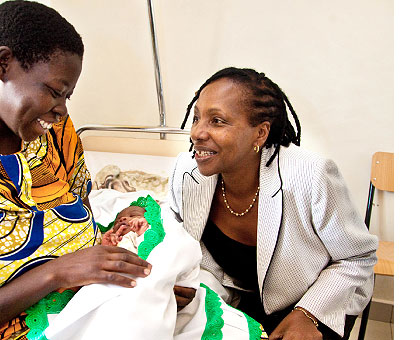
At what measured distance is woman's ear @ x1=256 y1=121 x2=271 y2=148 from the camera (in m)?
1.52

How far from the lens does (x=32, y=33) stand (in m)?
1.03

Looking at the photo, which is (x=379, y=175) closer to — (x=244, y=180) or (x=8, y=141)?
(x=244, y=180)

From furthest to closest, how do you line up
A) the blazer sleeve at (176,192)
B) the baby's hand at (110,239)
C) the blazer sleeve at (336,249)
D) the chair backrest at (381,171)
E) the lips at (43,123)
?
the chair backrest at (381,171) → the blazer sleeve at (176,192) → the blazer sleeve at (336,249) → the baby's hand at (110,239) → the lips at (43,123)

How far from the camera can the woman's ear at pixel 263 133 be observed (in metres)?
1.52

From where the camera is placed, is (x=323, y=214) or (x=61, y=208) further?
(x=323, y=214)

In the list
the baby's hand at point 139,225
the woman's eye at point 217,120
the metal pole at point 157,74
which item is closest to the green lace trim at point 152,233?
the baby's hand at point 139,225

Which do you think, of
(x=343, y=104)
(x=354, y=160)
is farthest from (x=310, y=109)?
(x=354, y=160)

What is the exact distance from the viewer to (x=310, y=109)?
8.72ft

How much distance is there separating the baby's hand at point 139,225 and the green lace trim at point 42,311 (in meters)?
0.27

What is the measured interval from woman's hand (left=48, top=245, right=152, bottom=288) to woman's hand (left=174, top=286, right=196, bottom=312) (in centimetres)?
15

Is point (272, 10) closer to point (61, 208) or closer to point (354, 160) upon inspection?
point (354, 160)

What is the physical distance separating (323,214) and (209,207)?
40 cm

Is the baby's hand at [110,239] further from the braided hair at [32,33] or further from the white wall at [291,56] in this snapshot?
the white wall at [291,56]

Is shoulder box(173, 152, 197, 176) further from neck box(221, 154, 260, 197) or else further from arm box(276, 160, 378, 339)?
arm box(276, 160, 378, 339)
